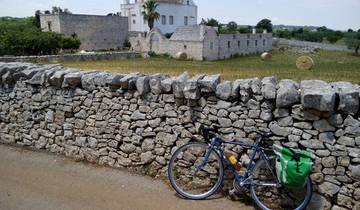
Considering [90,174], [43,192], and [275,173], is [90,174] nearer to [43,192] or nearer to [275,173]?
[43,192]

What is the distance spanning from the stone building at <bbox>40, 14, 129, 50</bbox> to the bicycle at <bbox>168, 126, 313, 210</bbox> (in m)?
47.0

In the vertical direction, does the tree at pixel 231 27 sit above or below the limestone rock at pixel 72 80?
above

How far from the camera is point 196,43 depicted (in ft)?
137

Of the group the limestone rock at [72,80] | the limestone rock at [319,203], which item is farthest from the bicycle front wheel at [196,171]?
the limestone rock at [72,80]

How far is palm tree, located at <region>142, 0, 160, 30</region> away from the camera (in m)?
63.0

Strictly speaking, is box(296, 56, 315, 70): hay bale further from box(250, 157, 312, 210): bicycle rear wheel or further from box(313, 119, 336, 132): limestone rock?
box(313, 119, 336, 132): limestone rock

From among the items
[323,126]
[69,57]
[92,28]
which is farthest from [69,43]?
[323,126]

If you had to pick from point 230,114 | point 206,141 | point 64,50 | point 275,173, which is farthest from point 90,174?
point 64,50

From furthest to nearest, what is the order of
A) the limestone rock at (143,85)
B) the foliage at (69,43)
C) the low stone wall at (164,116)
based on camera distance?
the foliage at (69,43), the limestone rock at (143,85), the low stone wall at (164,116)

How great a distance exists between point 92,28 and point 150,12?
14.6 meters

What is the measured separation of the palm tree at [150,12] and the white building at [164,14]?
3606 mm

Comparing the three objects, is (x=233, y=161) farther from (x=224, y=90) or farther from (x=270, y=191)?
(x=224, y=90)

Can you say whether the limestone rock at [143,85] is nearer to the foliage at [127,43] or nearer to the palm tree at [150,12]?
the foliage at [127,43]

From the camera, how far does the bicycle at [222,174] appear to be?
501cm
